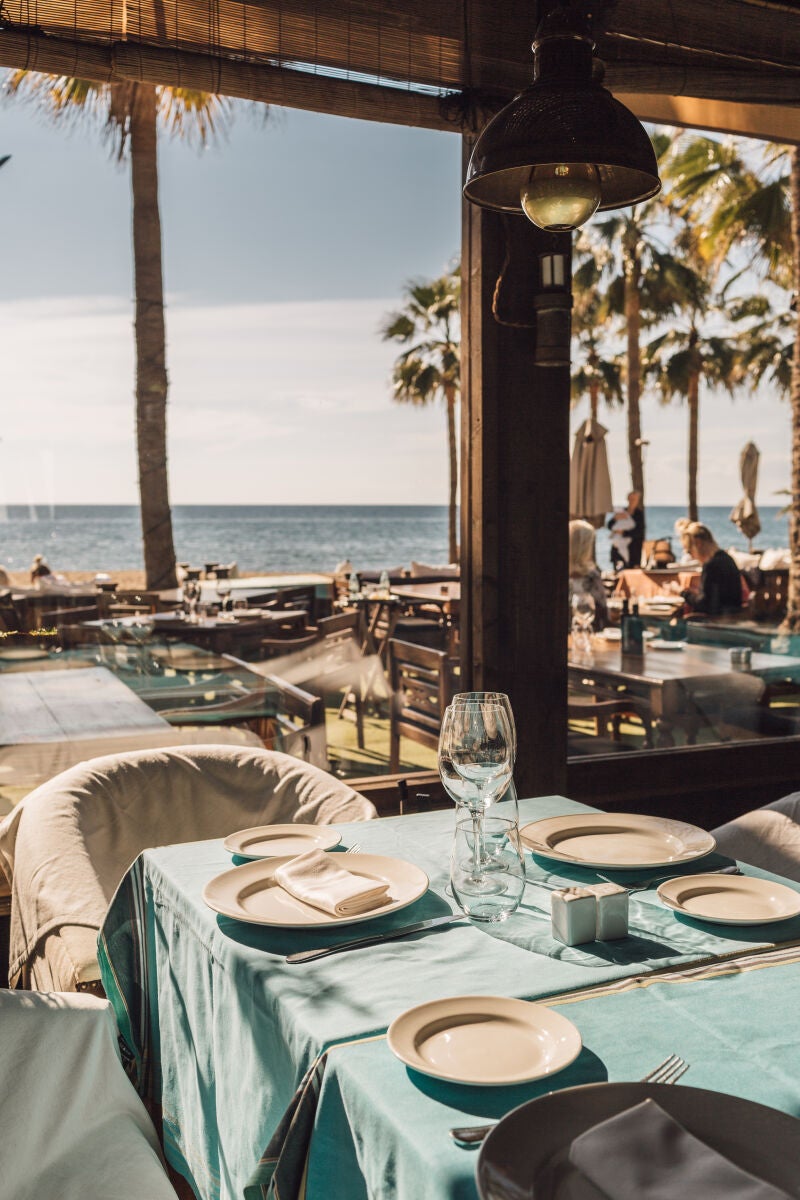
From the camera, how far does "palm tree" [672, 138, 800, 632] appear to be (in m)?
3.91

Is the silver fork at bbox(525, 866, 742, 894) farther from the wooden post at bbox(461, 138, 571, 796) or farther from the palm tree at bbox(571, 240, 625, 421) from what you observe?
the palm tree at bbox(571, 240, 625, 421)

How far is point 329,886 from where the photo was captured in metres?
1.49

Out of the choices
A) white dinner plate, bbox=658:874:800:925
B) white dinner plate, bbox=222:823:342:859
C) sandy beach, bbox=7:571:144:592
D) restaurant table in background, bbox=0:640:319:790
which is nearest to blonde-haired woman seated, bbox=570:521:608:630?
restaurant table in background, bbox=0:640:319:790

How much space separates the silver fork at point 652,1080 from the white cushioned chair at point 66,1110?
27.6 inches

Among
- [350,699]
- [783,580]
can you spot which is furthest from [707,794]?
[350,699]

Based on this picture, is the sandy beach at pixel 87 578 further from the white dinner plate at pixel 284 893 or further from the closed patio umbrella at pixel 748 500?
the closed patio umbrella at pixel 748 500

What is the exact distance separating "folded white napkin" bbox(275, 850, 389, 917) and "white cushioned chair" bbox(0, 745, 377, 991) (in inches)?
18.5

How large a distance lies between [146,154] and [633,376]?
2024 millimetres

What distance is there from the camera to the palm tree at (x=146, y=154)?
280 cm

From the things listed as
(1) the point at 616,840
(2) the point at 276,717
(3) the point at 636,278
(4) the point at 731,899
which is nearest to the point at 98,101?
(2) the point at 276,717

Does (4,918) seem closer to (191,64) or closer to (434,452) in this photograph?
(434,452)

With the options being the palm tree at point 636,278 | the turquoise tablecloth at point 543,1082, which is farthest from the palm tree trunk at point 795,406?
the turquoise tablecloth at point 543,1082

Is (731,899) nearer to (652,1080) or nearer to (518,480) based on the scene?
(652,1080)

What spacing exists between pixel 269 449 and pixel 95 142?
2.37 m
